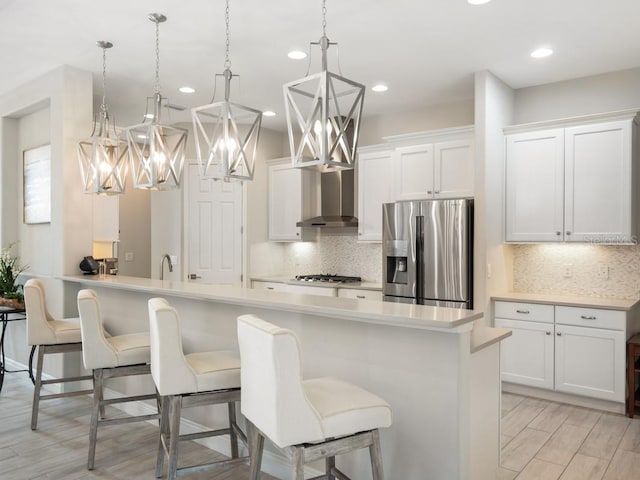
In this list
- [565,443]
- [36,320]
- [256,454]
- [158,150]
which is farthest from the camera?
[36,320]

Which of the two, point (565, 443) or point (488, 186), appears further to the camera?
point (488, 186)

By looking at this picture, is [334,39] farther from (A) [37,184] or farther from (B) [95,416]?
(A) [37,184]

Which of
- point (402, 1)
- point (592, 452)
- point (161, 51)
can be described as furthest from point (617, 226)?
point (161, 51)

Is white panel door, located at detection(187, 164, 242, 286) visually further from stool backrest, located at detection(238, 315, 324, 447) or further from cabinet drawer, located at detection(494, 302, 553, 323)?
stool backrest, located at detection(238, 315, 324, 447)

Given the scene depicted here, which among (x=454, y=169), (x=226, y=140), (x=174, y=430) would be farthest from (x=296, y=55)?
(x=174, y=430)

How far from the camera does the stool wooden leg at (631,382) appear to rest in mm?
3775

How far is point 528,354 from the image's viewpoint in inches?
168

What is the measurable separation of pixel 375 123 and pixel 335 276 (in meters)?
1.90

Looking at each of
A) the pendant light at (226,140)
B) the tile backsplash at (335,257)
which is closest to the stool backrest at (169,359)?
the pendant light at (226,140)

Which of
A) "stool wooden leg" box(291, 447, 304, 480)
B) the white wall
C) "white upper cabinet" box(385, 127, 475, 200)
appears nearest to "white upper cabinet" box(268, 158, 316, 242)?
"white upper cabinet" box(385, 127, 475, 200)

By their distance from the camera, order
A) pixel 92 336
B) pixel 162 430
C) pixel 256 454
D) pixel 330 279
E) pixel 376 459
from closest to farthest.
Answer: pixel 376 459 < pixel 256 454 < pixel 162 430 < pixel 92 336 < pixel 330 279

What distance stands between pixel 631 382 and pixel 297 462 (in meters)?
3.18

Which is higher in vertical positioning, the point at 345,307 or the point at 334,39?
the point at 334,39

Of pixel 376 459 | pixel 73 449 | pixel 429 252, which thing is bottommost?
pixel 73 449
